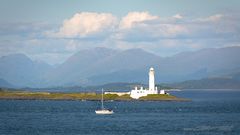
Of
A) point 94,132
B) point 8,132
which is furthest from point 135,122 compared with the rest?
point 8,132

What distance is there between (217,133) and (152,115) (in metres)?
40.9

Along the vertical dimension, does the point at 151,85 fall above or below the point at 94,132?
above

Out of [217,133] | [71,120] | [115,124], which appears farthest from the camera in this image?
[71,120]

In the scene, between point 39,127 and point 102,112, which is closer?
point 39,127

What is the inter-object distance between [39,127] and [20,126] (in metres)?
3.41

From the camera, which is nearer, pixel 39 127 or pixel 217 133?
pixel 217 133

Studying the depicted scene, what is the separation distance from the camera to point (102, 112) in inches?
5103

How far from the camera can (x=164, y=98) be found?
636 ft

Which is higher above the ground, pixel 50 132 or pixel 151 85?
pixel 151 85

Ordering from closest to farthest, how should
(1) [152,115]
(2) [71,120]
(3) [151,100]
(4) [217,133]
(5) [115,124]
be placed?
(4) [217,133] → (5) [115,124] → (2) [71,120] → (1) [152,115] → (3) [151,100]

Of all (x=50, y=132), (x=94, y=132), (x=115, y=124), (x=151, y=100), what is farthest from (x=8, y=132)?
(x=151, y=100)

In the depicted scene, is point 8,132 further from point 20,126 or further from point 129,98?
point 129,98

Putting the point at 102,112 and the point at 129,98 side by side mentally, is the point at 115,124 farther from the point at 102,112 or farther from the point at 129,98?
the point at 129,98

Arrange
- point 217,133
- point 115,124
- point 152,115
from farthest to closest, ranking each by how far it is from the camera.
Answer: point 152,115 → point 115,124 → point 217,133
